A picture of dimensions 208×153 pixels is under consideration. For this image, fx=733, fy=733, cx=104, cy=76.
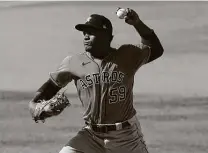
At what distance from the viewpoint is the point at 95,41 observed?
13.8 feet

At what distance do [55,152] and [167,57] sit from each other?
3.34 m

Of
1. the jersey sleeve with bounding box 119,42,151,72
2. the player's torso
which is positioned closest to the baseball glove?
the player's torso

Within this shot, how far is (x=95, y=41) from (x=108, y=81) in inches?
9.6

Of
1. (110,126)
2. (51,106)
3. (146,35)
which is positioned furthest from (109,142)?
(146,35)

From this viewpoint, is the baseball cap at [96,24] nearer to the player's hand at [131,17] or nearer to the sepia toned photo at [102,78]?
the sepia toned photo at [102,78]

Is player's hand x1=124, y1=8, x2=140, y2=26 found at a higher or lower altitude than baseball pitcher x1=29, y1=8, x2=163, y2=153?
higher

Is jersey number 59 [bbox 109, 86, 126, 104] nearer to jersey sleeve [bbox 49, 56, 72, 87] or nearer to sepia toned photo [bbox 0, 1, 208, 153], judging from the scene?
sepia toned photo [bbox 0, 1, 208, 153]

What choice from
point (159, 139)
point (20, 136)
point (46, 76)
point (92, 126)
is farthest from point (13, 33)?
point (92, 126)

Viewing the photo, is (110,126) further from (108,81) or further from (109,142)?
(108,81)

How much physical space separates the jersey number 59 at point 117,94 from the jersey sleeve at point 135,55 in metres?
0.14

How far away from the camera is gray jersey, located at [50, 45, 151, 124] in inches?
164

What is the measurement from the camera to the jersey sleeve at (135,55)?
4199mm

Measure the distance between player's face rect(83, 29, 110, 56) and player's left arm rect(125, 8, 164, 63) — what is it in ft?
0.71

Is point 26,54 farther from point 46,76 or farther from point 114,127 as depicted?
point 114,127
